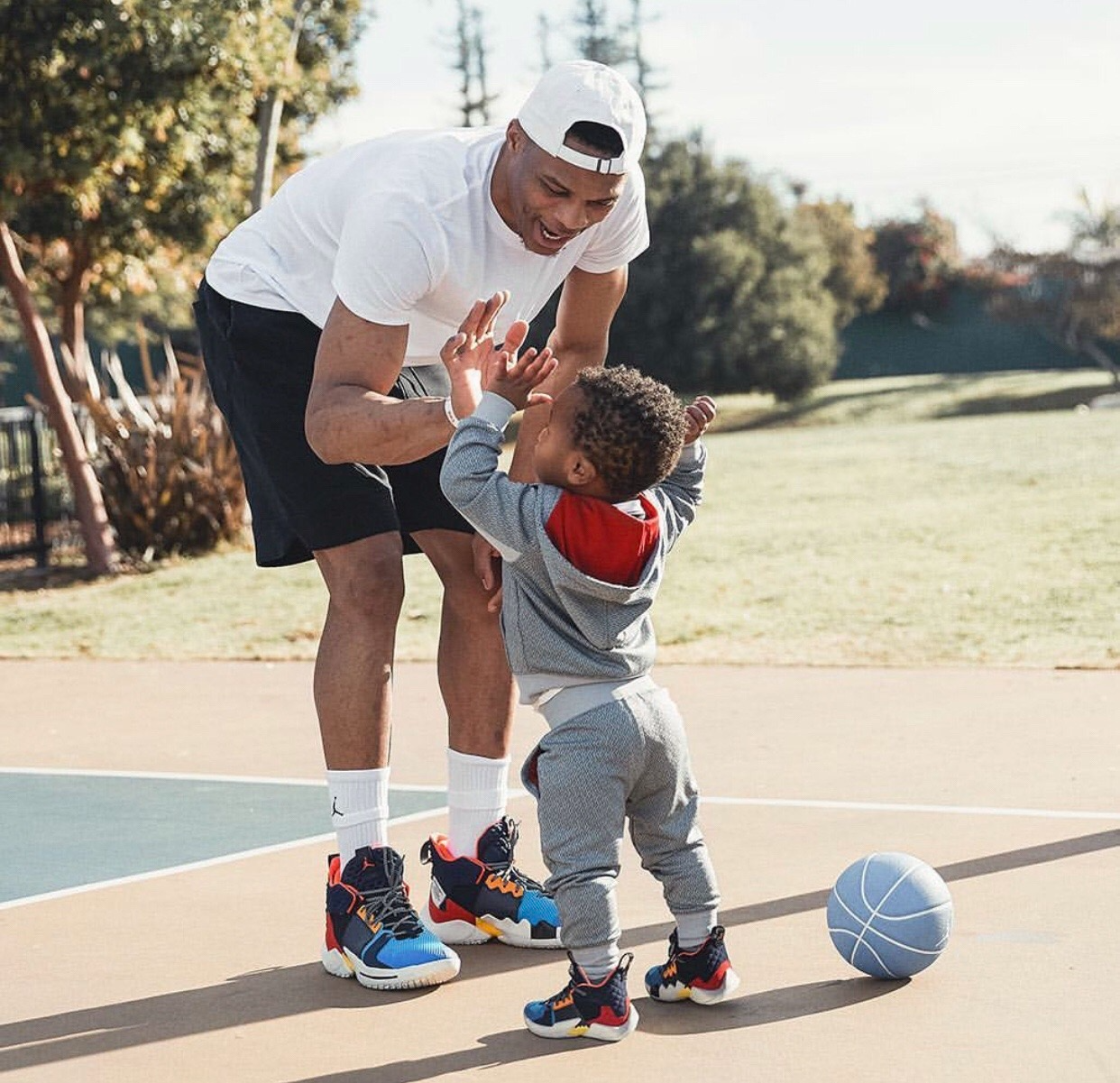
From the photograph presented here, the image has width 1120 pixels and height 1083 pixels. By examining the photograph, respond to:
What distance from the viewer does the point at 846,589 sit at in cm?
1062

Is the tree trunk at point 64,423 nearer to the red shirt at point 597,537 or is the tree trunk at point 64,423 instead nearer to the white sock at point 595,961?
the red shirt at point 597,537

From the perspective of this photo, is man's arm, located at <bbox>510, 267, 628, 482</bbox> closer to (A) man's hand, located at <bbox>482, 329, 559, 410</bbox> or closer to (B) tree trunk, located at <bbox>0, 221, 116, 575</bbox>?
(A) man's hand, located at <bbox>482, 329, 559, 410</bbox>

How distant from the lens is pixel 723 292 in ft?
128

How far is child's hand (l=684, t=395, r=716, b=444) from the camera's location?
371cm

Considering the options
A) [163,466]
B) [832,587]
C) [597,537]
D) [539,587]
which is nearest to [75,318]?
[163,466]

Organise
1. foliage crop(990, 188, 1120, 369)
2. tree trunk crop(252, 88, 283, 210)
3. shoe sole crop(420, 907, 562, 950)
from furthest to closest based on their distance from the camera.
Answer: foliage crop(990, 188, 1120, 369) < tree trunk crop(252, 88, 283, 210) < shoe sole crop(420, 907, 562, 950)

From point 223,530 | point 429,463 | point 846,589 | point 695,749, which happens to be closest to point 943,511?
point 846,589

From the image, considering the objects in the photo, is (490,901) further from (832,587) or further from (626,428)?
(832,587)

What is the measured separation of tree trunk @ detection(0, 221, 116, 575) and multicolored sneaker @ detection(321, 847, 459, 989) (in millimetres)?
9468

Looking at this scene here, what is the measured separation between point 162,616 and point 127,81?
3966 millimetres

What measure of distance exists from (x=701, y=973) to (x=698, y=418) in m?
1.15

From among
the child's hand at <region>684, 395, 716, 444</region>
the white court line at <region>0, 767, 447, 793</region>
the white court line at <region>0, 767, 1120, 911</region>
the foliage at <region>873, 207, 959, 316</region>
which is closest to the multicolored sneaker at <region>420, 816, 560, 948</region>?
the white court line at <region>0, 767, 1120, 911</region>

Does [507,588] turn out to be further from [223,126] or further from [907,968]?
[223,126]

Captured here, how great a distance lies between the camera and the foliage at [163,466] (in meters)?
13.7
